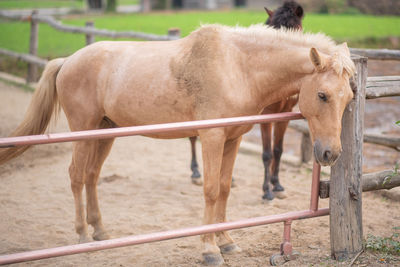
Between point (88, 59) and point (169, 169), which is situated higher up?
point (88, 59)

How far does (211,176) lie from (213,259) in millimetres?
629

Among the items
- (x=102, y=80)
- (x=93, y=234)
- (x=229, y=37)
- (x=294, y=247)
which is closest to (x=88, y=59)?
(x=102, y=80)

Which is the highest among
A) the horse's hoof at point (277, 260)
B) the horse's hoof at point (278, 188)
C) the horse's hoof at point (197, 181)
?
the horse's hoof at point (277, 260)

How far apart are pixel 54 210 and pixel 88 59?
5.28 ft

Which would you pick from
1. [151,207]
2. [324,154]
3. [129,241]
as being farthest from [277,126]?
[129,241]

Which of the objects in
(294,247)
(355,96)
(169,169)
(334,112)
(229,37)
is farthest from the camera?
(169,169)

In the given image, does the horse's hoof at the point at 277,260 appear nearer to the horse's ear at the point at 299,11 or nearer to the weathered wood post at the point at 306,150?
the horse's ear at the point at 299,11

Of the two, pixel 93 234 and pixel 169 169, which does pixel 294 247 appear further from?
pixel 169 169

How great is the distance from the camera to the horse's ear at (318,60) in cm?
273

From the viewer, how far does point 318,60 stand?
2.76 meters

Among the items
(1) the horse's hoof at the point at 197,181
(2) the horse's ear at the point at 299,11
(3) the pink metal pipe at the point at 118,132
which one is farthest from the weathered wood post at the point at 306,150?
(3) the pink metal pipe at the point at 118,132

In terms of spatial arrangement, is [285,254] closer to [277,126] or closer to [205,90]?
[205,90]

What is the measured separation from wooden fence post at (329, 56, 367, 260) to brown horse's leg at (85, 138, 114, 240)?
6.17ft

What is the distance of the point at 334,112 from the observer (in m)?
2.78
